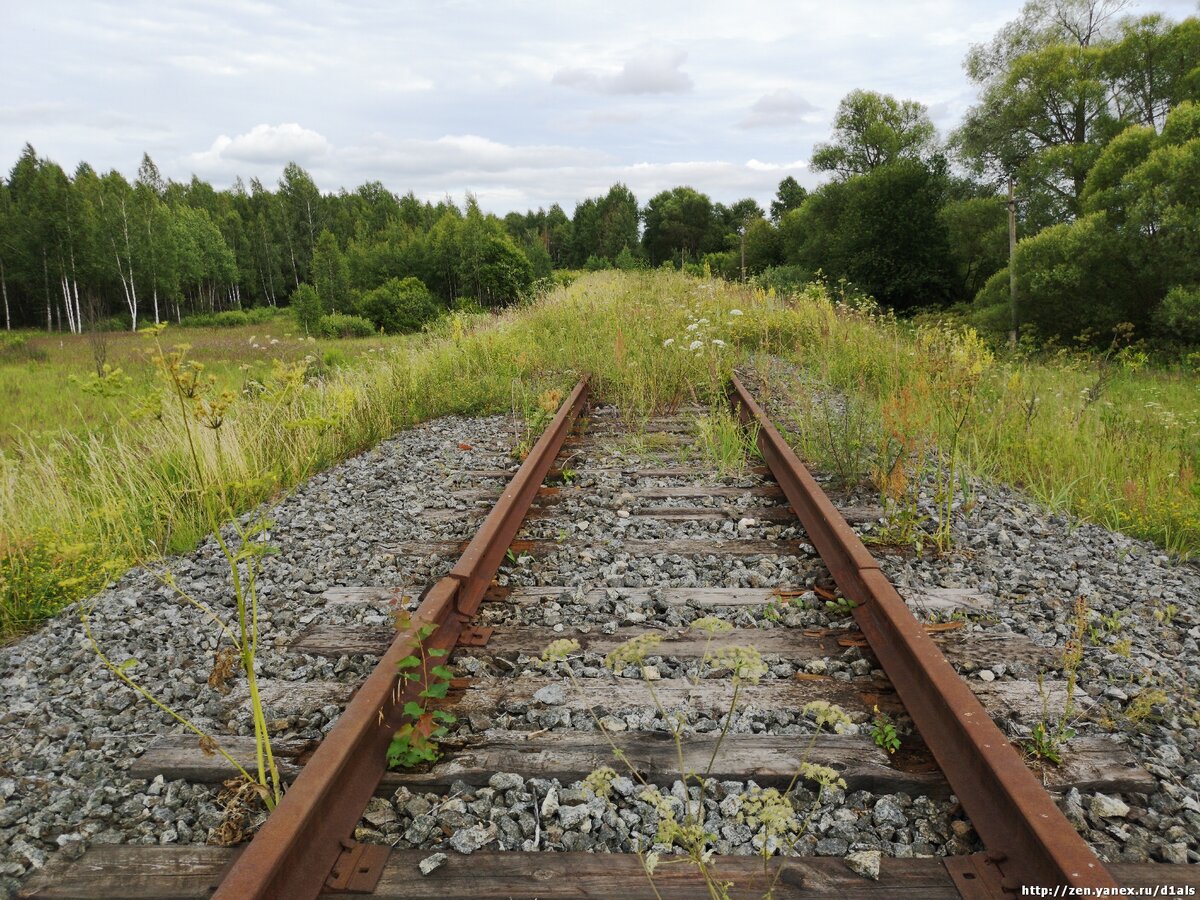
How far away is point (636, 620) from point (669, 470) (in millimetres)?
1988

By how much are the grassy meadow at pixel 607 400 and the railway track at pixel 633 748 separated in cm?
87

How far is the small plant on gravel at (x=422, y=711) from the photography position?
1906 millimetres

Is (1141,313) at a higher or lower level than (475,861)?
higher

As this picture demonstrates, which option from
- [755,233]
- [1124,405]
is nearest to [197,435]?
[1124,405]

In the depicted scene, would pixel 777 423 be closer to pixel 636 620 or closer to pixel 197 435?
pixel 636 620

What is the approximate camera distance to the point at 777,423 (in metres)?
5.49

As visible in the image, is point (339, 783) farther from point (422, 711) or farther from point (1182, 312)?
point (1182, 312)

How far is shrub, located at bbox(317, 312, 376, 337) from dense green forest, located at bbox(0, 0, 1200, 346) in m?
0.53

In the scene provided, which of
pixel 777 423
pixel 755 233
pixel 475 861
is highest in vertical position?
pixel 755 233

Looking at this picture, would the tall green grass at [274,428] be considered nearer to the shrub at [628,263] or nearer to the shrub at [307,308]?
the shrub at [628,263]

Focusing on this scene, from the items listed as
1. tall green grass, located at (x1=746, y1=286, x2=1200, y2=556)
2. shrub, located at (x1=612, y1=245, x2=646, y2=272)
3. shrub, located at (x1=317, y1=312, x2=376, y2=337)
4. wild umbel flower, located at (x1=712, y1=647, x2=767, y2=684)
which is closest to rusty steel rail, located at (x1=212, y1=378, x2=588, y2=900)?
wild umbel flower, located at (x1=712, y1=647, x2=767, y2=684)

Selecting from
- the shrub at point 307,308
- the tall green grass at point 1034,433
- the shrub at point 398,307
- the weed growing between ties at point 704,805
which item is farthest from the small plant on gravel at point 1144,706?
the shrub at point 307,308

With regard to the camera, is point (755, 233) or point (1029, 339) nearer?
point (1029, 339)

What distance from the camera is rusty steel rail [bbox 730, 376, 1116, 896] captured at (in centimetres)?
142
